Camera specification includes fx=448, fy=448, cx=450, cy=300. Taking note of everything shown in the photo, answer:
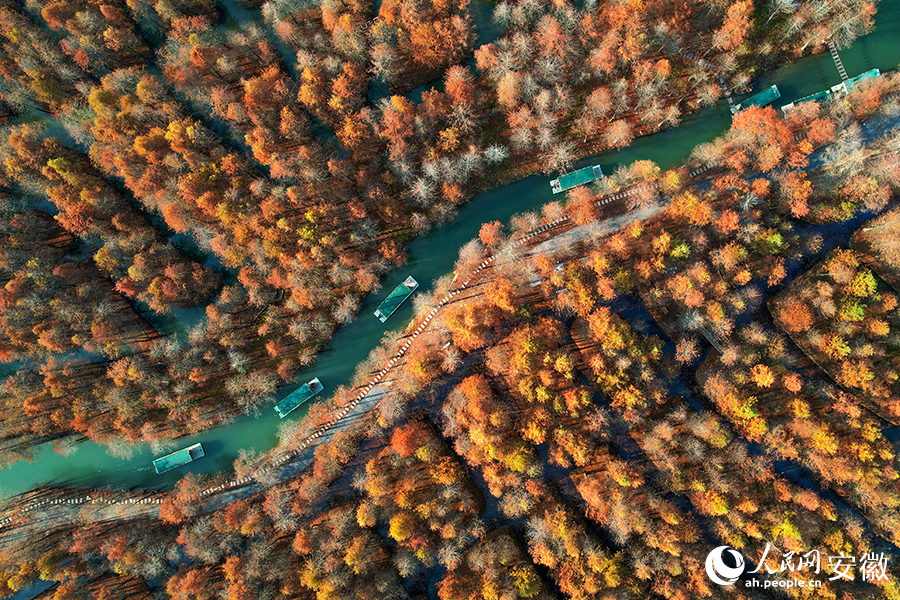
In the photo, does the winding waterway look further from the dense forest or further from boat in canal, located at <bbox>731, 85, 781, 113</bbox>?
the dense forest

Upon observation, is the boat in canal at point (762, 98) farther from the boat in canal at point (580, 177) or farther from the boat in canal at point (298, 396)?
the boat in canal at point (298, 396)

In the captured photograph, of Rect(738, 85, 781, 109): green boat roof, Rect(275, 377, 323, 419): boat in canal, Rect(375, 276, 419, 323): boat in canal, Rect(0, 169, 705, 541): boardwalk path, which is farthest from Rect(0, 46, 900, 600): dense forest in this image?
Rect(275, 377, 323, 419): boat in canal

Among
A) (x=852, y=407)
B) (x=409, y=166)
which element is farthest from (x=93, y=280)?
(x=852, y=407)

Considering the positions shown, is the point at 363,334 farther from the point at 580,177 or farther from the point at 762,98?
the point at 762,98

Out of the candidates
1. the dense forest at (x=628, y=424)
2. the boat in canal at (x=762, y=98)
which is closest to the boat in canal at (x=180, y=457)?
the dense forest at (x=628, y=424)

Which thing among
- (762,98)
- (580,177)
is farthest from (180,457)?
(762,98)
